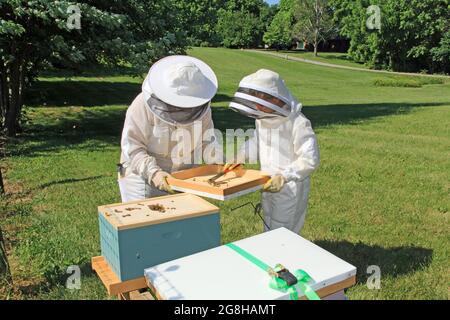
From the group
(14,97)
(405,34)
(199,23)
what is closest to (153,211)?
(14,97)

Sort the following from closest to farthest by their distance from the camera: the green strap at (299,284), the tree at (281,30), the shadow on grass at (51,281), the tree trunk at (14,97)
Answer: the green strap at (299,284) → the shadow on grass at (51,281) → the tree trunk at (14,97) → the tree at (281,30)

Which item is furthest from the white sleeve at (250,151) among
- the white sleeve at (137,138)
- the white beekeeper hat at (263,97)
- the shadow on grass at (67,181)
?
the shadow on grass at (67,181)

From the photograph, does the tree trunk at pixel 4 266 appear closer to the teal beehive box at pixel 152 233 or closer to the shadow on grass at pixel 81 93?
the teal beehive box at pixel 152 233

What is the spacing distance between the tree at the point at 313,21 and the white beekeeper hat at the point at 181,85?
55.3 meters

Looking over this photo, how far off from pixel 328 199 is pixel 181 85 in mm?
3945

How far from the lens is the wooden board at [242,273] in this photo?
222 centimetres

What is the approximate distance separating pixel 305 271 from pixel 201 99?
5.11 ft

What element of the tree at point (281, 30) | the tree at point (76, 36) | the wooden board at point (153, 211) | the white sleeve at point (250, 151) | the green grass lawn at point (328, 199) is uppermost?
the tree at point (281, 30)

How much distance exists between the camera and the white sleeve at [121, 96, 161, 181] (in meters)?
3.51

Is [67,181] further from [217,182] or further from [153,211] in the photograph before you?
[153,211]

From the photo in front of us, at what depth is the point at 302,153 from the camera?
3.48 metres

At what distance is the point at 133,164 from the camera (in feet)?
11.6

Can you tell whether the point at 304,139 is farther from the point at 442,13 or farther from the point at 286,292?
the point at 442,13
